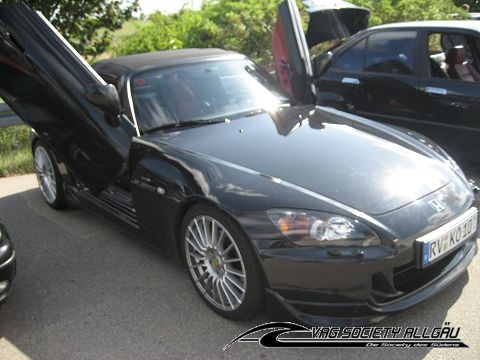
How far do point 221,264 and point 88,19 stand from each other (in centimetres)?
763

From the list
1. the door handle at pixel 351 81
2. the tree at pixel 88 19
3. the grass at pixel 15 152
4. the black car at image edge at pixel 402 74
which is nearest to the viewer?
the black car at image edge at pixel 402 74


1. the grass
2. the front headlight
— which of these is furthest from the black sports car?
the grass

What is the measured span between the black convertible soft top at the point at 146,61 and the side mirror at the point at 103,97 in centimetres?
58

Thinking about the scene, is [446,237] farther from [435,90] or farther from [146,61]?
[435,90]

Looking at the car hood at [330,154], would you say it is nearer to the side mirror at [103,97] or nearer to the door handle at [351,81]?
the side mirror at [103,97]

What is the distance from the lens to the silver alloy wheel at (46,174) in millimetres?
4781

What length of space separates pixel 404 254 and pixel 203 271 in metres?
A: 1.18

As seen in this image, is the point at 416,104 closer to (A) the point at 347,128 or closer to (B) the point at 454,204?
(A) the point at 347,128

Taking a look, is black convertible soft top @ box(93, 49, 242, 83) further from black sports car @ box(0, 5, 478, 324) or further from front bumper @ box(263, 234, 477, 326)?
front bumper @ box(263, 234, 477, 326)

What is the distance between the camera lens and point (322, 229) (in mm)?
2514

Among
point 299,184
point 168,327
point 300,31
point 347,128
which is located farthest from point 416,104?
point 168,327

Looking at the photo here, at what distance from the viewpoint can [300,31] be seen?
14.9ft

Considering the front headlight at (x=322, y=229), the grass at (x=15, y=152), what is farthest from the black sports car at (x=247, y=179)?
the grass at (x=15, y=152)

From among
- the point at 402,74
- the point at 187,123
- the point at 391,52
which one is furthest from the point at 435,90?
the point at 187,123
